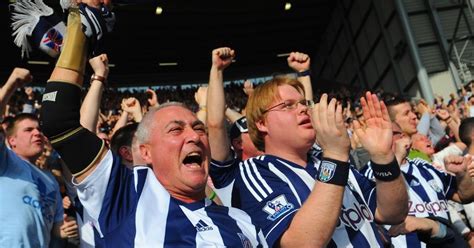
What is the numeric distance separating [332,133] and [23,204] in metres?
2.06

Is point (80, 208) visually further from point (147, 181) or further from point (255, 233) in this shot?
point (255, 233)

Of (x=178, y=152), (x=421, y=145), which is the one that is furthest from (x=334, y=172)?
(x=421, y=145)

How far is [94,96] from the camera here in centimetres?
227

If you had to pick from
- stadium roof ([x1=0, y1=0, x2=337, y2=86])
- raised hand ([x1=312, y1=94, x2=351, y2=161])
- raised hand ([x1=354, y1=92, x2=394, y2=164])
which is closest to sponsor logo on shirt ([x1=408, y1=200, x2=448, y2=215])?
raised hand ([x1=354, y1=92, x2=394, y2=164])

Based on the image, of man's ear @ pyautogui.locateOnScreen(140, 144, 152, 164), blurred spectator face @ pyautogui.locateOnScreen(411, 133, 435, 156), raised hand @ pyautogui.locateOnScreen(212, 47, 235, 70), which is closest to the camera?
man's ear @ pyautogui.locateOnScreen(140, 144, 152, 164)

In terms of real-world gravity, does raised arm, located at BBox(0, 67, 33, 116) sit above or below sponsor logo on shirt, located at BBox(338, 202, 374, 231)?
above

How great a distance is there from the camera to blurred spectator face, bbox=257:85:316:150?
92.1 inches

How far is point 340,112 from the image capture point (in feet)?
6.20

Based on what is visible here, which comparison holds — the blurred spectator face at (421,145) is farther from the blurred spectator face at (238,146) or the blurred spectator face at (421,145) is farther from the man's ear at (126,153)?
the man's ear at (126,153)

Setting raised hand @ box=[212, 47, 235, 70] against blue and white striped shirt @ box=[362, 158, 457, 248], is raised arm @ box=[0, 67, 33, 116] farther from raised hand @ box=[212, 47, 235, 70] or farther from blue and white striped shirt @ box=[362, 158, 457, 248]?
blue and white striped shirt @ box=[362, 158, 457, 248]

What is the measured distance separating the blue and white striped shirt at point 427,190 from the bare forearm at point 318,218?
62.2 inches

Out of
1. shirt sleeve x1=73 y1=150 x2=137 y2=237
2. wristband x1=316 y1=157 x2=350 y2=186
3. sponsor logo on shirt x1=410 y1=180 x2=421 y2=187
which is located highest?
shirt sleeve x1=73 y1=150 x2=137 y2=237

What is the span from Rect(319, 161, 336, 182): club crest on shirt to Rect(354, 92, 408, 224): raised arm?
40cm

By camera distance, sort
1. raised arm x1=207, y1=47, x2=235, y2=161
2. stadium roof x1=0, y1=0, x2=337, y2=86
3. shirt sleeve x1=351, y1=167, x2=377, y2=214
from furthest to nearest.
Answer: stadium roof x1=0, y1=0, x2=337, y2=86, raised arm x1=207, y1=47, x2=235, y2=161, shirt sleeve x1=351, y1=167, x2=377, y2=214
